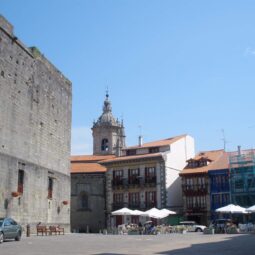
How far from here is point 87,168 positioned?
207 ft

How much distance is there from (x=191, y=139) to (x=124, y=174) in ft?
37.6

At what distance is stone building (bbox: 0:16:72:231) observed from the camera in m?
32.3

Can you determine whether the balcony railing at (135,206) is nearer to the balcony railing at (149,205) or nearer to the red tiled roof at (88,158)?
the balcony railing at (149,205)

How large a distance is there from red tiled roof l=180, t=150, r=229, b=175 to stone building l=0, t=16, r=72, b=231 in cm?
1706

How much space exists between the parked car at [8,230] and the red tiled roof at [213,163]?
3087 cm

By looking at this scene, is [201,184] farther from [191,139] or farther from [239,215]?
[191,139]

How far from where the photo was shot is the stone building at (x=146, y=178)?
54.4 metres

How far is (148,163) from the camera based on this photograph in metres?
→ 55.7

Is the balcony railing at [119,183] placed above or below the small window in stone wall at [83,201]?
above

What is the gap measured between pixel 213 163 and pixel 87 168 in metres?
17.3

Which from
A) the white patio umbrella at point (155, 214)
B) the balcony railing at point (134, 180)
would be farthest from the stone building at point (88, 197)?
the white patio umbrella at point (155, 214)

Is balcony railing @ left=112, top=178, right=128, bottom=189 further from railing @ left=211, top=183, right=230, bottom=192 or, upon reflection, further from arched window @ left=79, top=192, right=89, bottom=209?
railing @ left=211, top=183, right=230, bottom=192

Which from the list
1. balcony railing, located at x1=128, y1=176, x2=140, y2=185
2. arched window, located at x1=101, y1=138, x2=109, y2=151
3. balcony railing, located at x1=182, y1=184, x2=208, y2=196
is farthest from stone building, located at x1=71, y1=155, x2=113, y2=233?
arched window, located at x1=101, y1=138, x2=109, y2=151

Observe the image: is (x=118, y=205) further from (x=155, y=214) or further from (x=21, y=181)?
(x=21, y=181)
